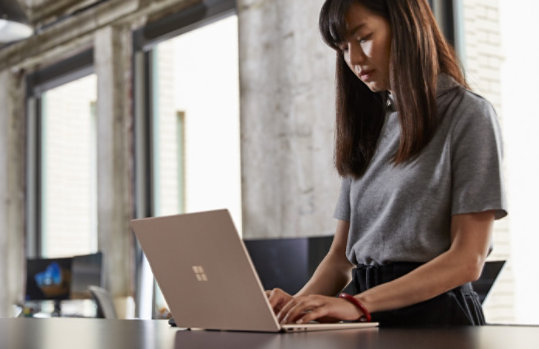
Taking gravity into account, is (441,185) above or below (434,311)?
above

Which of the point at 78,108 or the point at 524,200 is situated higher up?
the point at 78,108

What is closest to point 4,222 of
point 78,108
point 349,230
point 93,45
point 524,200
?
point 78,108

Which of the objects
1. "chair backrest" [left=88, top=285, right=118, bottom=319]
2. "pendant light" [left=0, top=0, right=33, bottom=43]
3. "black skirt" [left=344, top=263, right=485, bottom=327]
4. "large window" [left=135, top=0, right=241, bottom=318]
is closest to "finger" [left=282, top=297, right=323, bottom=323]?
"black skirt" [left=344, top=263, right=485, bottom=327]

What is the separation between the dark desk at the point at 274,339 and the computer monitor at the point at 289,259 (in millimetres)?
2116

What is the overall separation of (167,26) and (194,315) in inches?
193

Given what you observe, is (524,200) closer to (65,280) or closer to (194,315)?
(194,315)

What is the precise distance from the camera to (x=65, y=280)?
5.93 m

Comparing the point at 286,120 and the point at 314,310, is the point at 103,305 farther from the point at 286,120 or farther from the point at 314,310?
the point at 314,310

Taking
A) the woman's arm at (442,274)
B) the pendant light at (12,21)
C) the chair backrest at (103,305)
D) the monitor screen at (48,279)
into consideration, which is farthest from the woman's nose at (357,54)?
the monitor screen at (48,279)

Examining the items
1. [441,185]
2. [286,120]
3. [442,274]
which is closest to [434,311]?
[442,274]

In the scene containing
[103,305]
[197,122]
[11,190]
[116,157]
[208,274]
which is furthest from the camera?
[11,190]

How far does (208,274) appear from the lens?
1.38 meters

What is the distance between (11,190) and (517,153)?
505 cm

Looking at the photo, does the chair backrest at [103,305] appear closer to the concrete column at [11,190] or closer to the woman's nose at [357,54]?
the concrete column at [11,190]
